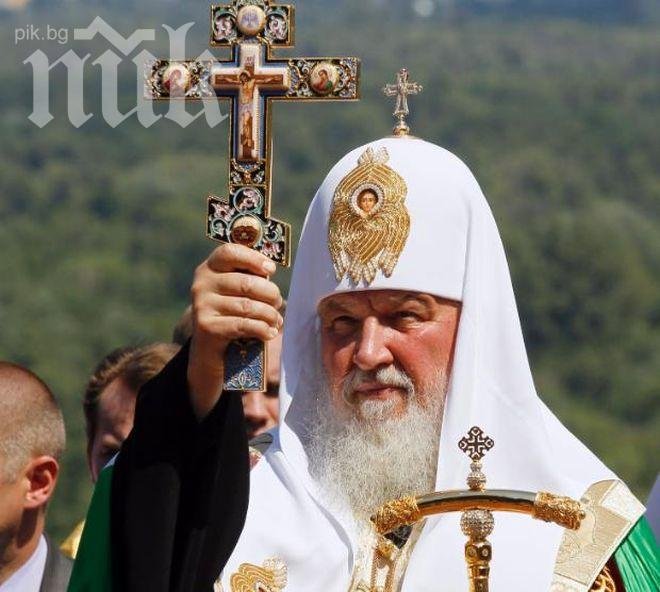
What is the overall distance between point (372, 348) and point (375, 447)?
325 mm

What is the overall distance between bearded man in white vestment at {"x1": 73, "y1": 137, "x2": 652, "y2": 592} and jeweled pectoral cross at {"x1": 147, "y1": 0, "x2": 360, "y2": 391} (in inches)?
19.2

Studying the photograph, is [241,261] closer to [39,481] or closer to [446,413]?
[446,413]

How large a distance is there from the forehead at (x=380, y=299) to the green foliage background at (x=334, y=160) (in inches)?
1056

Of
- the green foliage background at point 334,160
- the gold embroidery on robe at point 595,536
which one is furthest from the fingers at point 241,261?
the green foliage background at point 334,160

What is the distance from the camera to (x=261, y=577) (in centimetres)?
700

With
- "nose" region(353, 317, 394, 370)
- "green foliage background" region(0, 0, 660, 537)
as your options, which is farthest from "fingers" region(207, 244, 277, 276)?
"green foliage background" region(0, 0, 660, 537)

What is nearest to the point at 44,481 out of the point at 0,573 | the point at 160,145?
the point at 0,573

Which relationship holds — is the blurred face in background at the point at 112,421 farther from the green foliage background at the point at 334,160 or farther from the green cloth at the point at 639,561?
the green foliage background at the point at 334,160

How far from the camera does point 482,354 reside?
23.6ft

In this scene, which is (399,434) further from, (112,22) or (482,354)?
(112,22)

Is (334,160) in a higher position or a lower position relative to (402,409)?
higher

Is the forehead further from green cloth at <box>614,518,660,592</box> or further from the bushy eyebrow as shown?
green cloth at <box>614,518,660,592</box>

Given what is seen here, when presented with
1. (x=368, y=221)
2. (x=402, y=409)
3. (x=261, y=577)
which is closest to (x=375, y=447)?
(x=402, y=409)

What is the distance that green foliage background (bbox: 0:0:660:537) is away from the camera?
48750 millimetres
